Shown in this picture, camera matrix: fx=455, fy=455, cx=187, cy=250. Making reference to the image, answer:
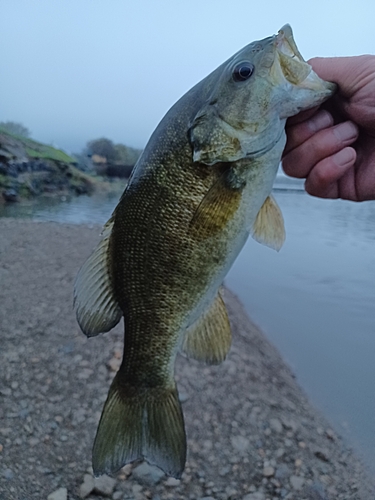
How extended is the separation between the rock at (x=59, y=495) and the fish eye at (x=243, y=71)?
2339 mm

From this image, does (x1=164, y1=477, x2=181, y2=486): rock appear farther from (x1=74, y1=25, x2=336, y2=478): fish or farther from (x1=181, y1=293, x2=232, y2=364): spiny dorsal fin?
(x1=181, y1=293, x2=232, y2=364): spiny dorsal fin

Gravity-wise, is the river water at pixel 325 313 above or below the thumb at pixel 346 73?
below

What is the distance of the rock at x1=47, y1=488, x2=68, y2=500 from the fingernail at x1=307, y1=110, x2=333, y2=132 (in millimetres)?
2317

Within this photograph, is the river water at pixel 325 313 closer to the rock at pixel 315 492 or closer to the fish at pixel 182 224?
the rock at pixel 315 492

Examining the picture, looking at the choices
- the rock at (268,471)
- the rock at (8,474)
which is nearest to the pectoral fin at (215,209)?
the rock at (8,474)

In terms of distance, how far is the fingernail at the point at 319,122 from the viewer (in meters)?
1.92

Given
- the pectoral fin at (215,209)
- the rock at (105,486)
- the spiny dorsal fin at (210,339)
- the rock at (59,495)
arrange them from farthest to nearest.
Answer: the rock at (105,486), the rock at (59,495), the spiny dorsal fin at (210,339), the pectoral fin at (215,209)

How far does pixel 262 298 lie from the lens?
22.5ft

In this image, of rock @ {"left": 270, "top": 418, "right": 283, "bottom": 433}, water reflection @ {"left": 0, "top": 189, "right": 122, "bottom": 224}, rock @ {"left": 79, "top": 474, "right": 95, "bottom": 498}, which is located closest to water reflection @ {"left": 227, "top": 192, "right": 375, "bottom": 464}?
rock @ {"left": 270, "top": 418, "right": 283, "bottom": 433}

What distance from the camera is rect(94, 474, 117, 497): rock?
8.57ft

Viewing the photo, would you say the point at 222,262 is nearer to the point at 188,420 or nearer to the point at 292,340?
the point at 188,420

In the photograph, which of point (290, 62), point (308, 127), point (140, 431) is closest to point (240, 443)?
point (140, 431)

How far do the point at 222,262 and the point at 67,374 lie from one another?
2.61 meters

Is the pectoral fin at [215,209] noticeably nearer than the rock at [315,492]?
Yes
